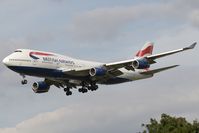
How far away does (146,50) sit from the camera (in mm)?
118938

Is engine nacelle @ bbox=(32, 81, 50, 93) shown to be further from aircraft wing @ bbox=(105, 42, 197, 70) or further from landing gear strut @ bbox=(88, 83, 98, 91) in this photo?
aircraft wing @ bbox=(105, 42, 197, 70)

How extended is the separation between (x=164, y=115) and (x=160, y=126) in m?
1.84

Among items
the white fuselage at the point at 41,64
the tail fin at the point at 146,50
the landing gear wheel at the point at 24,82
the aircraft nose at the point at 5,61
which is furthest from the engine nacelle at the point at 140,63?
the tail fin at the point at 146,50

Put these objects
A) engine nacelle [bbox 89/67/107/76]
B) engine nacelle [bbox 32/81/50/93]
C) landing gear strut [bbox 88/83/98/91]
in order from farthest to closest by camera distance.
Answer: engine nacelle [bbox 32/81/50/93]
landing gear strut [bbox 88/83/98/91]
engine nacelle [bbox 89/67/107/76]

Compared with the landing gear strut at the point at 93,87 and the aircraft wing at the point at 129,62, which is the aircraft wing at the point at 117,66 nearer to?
the aircraft wing at the point at 129,62

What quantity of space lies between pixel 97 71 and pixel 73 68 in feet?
13.7

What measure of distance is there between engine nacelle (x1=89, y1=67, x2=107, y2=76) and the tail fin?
1873 cm

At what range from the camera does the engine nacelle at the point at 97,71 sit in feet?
328

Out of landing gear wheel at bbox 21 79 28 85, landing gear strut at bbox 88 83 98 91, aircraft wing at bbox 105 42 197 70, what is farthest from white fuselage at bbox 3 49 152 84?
landing gear wheel at bbox 21 79 28 85

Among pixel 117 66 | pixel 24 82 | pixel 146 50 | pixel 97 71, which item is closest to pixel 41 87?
pixel 97 71

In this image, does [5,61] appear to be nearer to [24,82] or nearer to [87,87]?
[24,82]

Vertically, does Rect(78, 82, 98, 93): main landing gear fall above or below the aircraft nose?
below

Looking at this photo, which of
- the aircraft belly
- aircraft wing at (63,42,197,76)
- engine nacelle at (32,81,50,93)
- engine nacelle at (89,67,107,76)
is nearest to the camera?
the aircraft belly

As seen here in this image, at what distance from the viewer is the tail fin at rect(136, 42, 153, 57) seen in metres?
118
